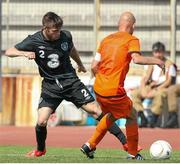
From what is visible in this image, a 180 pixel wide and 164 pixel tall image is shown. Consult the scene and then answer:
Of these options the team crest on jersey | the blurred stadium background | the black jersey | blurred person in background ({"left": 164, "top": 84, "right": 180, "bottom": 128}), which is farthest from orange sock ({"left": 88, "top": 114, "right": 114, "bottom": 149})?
the blurred stadium background

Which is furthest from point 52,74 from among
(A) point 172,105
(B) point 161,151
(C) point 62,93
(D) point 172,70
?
(A) point 172,105

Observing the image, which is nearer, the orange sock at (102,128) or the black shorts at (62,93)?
the orange sock at (102,128)

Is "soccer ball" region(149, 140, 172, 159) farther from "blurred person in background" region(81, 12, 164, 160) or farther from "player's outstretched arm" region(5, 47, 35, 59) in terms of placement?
"player's outstretched arm" region(5, 47, 35, 59)

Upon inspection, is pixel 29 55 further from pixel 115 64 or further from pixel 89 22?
pixel 89 22

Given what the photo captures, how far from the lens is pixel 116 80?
472 inches

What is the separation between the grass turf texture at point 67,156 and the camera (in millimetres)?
11367

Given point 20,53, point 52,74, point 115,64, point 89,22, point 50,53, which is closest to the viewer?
point 115,64

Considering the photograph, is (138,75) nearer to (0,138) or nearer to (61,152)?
(0,138)

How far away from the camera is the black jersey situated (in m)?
12.5

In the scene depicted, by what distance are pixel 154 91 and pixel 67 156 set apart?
857 centimetres

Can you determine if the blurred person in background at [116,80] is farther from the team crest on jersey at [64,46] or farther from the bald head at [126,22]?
the team crest on jersey at [64,46]

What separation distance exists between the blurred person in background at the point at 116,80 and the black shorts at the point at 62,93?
602 millimetres

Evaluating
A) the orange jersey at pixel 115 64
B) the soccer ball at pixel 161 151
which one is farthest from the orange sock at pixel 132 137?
the orange jersey at pixel 115 64

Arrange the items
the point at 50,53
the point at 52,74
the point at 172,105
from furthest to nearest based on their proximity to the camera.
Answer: the point at 172,105
the point at 52,74
the point at 50,53
